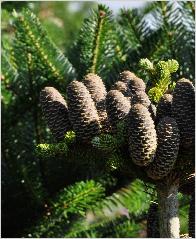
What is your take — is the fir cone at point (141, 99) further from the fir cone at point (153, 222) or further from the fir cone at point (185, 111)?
the fir cone at point (153, 222)

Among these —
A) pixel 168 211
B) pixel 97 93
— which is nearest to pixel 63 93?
pixel 97 93

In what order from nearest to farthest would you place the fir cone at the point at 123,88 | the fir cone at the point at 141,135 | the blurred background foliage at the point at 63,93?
the fir cone at the point at 141,135, the fir cone at the point at 123,88, the blurred background foliage at the point at 63,93

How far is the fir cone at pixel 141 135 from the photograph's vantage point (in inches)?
24.7

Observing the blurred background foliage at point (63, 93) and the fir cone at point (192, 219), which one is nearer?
the fir cone at point (192, 219)

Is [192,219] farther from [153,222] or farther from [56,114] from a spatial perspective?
[56,114]

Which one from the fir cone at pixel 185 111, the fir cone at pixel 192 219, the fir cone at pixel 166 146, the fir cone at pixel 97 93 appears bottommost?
the fir cone at pixel 192 219

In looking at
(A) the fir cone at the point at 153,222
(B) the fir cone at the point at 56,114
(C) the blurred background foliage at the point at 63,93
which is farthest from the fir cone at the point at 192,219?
(C) the blurred background foliage at the point at 63,93

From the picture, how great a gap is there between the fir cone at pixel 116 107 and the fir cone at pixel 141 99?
10 mm

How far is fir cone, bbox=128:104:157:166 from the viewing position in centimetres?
63

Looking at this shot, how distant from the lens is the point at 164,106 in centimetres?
67

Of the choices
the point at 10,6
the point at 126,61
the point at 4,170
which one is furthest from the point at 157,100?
the point at 10,6

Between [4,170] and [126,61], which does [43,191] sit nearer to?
[4,170]

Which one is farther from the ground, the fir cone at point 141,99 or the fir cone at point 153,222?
the fir cone at point 141,99

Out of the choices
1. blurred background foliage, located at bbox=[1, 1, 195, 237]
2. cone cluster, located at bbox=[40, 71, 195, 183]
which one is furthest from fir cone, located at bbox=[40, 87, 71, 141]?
blurred background foliage, located at bbox=[1, 1, 195, 237]
